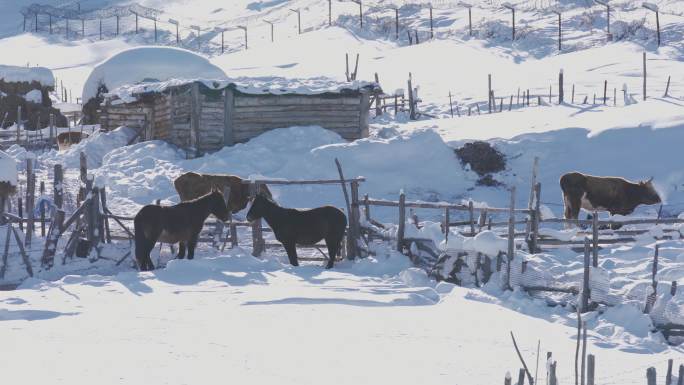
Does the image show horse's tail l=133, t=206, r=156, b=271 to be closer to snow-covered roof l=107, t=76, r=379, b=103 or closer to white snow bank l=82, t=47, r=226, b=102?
snow-covered roof l=107, t=76, r=379, b=103

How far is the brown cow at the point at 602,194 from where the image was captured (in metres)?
21.9

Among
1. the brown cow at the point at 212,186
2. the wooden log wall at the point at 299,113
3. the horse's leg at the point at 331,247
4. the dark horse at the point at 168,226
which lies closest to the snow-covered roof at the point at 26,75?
the wooden log wall at the point at 299,113

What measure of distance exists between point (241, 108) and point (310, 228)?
11020 millimetres

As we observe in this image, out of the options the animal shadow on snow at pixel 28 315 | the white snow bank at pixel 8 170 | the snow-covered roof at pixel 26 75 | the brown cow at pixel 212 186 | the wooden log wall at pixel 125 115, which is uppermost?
the snow-covered roof at pixel 26 75

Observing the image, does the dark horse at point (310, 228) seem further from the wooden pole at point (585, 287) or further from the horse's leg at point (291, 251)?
the wooden pole at point (585, 287)

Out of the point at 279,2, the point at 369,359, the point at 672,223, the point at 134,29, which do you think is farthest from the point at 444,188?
the point at 279,2

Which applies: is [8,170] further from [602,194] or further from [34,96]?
[34,96]

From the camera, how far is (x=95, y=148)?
29.7m

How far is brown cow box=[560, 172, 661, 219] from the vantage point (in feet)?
71.7

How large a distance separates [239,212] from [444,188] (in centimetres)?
506

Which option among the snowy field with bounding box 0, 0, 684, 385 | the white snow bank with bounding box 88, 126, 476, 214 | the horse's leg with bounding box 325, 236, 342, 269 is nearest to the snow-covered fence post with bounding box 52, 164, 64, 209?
the snowy field with bounding box 0, 0, 684, 385

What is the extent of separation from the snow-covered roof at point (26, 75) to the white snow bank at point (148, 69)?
18.1 ft

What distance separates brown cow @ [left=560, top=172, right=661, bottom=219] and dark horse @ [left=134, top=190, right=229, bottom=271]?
735cm

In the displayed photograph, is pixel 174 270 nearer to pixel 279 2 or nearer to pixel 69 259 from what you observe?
pixel 69 259
